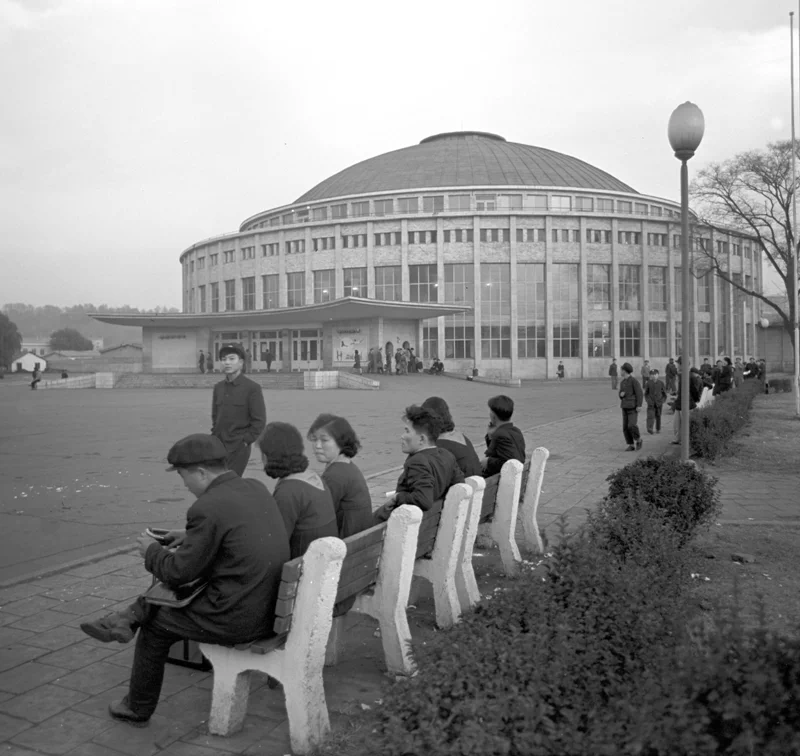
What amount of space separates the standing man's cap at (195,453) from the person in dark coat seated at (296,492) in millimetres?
434

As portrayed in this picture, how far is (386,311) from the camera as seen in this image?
169ft

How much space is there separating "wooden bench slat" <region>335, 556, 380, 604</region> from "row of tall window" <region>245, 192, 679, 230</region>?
62.2 metres

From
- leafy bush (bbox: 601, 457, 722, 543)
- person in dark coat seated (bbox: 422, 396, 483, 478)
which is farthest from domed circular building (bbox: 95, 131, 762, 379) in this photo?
person in dark coat seated (bbox: 422, 396, 483, 478)

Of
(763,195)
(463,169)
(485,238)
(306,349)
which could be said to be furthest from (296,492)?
(463,169)

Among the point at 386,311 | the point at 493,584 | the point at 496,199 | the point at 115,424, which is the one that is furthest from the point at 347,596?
the point at 496,199

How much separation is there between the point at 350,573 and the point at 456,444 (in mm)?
2567

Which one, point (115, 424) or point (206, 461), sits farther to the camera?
point (115, 424)

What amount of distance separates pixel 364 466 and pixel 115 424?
10.2 m

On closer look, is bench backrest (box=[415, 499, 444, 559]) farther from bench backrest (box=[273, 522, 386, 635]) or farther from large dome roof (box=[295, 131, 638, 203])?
large dome roof (box=[295, 131, 638, 203])

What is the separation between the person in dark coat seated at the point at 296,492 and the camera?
397 cm

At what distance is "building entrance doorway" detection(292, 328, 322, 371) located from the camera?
195 ft

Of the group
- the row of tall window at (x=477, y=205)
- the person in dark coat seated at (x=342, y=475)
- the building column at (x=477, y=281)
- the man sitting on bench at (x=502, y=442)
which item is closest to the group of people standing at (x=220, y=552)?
the person in dark coat seated at (x=342, y=475)

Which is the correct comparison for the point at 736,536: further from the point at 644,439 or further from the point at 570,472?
the point at 644,439

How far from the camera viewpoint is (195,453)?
3533 mm
